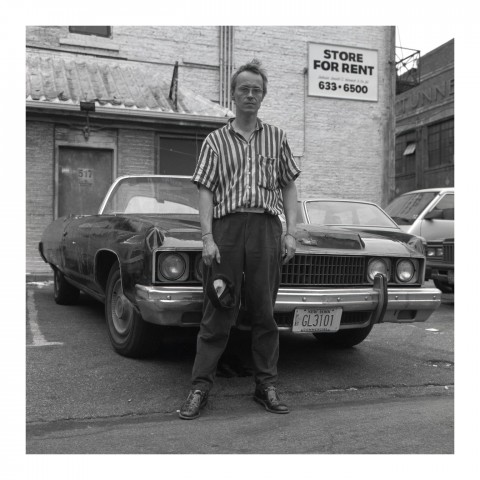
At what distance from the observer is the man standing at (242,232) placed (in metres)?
3.46

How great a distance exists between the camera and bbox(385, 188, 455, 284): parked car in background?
8820 millimetres

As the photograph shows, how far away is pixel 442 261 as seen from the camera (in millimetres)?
8383

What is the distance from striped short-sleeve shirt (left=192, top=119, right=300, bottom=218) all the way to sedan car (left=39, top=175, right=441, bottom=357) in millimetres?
555

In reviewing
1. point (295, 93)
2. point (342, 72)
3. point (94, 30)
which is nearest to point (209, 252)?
point (94, 30)

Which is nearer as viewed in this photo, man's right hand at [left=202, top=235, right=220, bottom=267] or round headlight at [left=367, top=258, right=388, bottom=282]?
man's right hand at [left=202, top=235, right=220, bottom=267]

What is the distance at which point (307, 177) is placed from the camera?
14.8 metres

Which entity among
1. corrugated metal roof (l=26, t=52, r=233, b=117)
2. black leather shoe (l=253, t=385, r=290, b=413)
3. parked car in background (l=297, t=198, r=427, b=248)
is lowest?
black leather shoe (l=253, t=385, r=290, b=413)

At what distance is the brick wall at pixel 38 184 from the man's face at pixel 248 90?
8.72 meters

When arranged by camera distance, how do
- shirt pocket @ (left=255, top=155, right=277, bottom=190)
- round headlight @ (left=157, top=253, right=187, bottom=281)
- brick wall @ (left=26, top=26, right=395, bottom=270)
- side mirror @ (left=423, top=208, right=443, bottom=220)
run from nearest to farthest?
1. shirt pocket @ (left=255, top=155, right=277, bottom=190)
2. round headlight @ (left=157, top=253, right=187, bottom=281)
3. side mirror @ (left=423, top=208, right=443, bottom=220)
4. brick wall @ (left=26, top=26, right=395, bottom=270)

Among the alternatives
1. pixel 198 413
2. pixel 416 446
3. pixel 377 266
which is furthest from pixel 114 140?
pixel 416 446

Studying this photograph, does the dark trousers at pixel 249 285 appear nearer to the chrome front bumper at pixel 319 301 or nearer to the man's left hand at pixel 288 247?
the man's left hand at pixel 288 247

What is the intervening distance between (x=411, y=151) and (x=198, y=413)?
29919 mm

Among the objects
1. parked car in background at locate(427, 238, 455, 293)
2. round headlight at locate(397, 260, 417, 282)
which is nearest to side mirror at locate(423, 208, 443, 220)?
parked car in background at locate(427, 238, 455, 293)

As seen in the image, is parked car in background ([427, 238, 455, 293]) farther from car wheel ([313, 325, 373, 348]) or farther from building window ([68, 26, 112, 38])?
building window ([68, 26, 112, 38])
